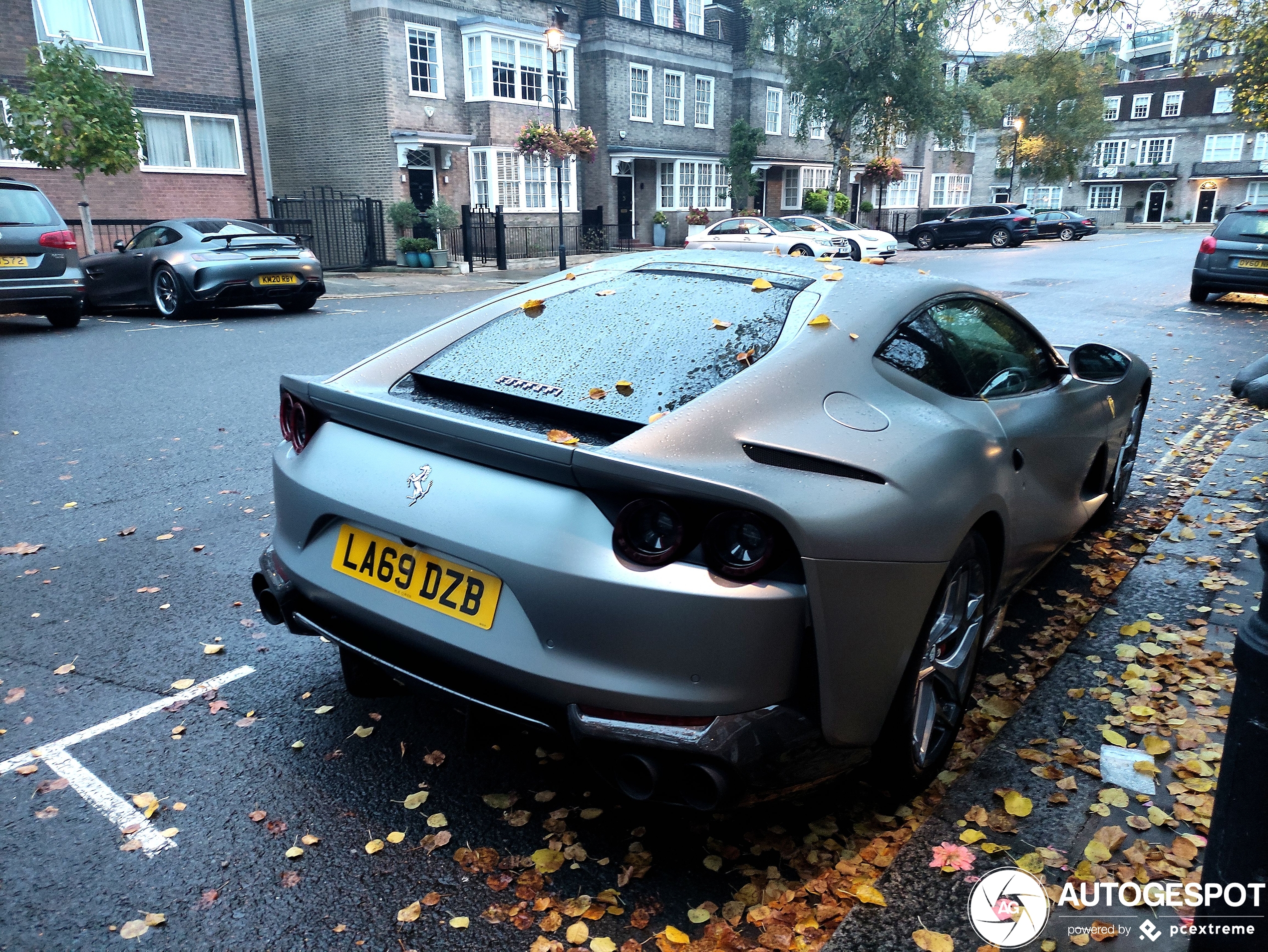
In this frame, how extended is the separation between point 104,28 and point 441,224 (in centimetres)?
871

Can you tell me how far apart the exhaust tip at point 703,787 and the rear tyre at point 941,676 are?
600mm

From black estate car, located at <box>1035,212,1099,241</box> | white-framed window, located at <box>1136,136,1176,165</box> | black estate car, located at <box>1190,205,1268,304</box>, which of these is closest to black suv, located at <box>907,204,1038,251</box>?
black estate car, located at <box>1035,212,1099,241</box>

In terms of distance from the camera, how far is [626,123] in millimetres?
34562

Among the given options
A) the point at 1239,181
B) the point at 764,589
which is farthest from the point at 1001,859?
the point at 1239,181

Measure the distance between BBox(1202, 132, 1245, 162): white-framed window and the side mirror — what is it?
87.8m

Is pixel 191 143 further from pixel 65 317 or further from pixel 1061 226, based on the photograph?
pixel 1061 226

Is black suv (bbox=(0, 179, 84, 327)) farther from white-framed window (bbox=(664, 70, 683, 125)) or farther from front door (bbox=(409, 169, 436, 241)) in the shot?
white-framed window (bbox=(664, 70, 683, 125))

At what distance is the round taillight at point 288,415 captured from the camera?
10.0ft

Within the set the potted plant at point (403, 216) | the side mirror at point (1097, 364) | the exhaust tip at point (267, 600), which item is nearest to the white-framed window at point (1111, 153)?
the potted plant at point (403, 216)

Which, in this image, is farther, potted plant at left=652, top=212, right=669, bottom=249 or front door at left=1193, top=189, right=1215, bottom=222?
front door at left=1193, top=189, right=1215, bottom=222

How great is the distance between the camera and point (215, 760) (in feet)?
9.70

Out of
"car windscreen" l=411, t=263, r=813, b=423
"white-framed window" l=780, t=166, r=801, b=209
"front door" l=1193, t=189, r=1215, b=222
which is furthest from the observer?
"front door" l=1193, t=189, r=1215, b=222

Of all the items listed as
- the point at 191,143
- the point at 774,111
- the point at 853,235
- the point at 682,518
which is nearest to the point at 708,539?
the point at 682,518

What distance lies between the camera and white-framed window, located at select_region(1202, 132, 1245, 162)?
75.8m
